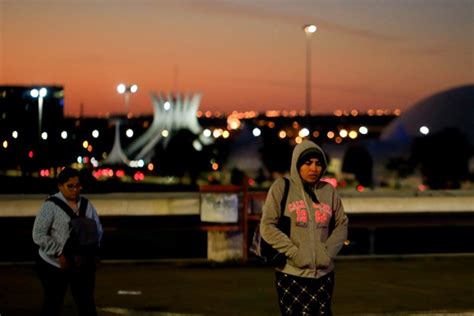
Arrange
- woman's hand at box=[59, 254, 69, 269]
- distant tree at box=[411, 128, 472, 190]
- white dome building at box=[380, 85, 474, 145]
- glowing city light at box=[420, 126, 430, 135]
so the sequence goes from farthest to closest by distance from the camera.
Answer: white dome building at box=[380, 85, 474, 145] < glowing city light at box=[420, 126, 430, 135] < distant tree at box=[411, 128, 472, 190] < woman's hand at box=[59, 254, 69, 269]

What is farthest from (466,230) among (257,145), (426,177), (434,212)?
(257,145)

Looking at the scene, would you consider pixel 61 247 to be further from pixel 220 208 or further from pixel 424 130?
pixel 424 130

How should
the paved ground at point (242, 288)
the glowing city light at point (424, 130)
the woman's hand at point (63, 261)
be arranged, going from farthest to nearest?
the glowing city light at point (424, 130) → the paved ground at point (242, 288) → the woman's hand at point (63, 261)

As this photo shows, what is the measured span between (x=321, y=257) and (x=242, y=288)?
5.41m

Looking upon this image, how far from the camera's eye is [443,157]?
9488 cm

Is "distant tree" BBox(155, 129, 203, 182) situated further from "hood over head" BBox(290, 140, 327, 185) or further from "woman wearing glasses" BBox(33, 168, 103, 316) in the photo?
"hood over head" BBox(290, 140, 327, 185)

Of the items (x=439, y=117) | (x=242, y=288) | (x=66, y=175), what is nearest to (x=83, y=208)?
(x=66, y=175)

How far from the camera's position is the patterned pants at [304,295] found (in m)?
7.20

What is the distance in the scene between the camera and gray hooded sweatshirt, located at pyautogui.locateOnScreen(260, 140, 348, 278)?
7121 mm

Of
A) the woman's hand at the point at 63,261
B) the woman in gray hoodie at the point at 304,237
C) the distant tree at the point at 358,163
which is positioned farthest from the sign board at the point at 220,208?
the distant tree at the point at 358,163

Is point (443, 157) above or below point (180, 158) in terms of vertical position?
above

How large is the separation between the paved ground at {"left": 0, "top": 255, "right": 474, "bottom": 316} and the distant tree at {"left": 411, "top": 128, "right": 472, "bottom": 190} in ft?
231

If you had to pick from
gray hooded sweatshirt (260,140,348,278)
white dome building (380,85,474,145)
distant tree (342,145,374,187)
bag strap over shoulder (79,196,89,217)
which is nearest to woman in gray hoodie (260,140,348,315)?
gray hooded sweatshirt (260,140,348,278)

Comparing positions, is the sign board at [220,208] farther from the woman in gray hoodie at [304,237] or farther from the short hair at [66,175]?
the woman in gray hoodie at [304,237]
